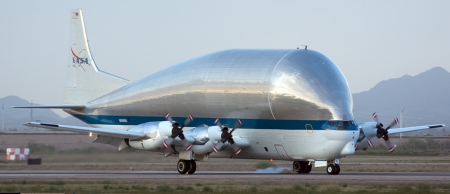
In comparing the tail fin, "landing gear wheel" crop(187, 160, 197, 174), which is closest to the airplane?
"landing gear wheel" crop(187, 160, 197, 174)

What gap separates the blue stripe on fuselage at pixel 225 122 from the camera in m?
39.0

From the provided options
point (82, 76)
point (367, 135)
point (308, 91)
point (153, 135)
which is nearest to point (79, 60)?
point (82, 76)

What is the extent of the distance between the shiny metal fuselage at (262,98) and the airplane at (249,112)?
2.0 inches

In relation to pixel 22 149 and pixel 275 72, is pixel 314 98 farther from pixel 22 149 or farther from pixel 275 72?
pixel 22 149

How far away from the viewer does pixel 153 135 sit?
39531 millimetres

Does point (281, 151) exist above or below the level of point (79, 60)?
below

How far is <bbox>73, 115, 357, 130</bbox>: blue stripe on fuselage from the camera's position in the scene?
128 feet

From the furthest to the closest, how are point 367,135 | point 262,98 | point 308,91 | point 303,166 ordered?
point 303,166 → point 367,135 → point 262,98 → point 308,91

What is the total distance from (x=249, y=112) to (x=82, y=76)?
45.1 ft

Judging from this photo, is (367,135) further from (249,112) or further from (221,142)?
(221,142)

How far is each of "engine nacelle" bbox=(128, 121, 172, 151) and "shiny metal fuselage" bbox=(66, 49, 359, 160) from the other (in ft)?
11.0

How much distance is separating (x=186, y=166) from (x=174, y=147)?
1.37m

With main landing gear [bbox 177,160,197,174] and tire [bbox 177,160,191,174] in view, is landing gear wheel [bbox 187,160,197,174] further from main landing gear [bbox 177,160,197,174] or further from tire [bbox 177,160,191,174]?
tire [bbox 177,160,191,174]

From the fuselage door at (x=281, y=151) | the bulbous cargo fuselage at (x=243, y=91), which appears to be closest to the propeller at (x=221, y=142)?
the bulbous cargo fuselage at (x=243, y=91)
